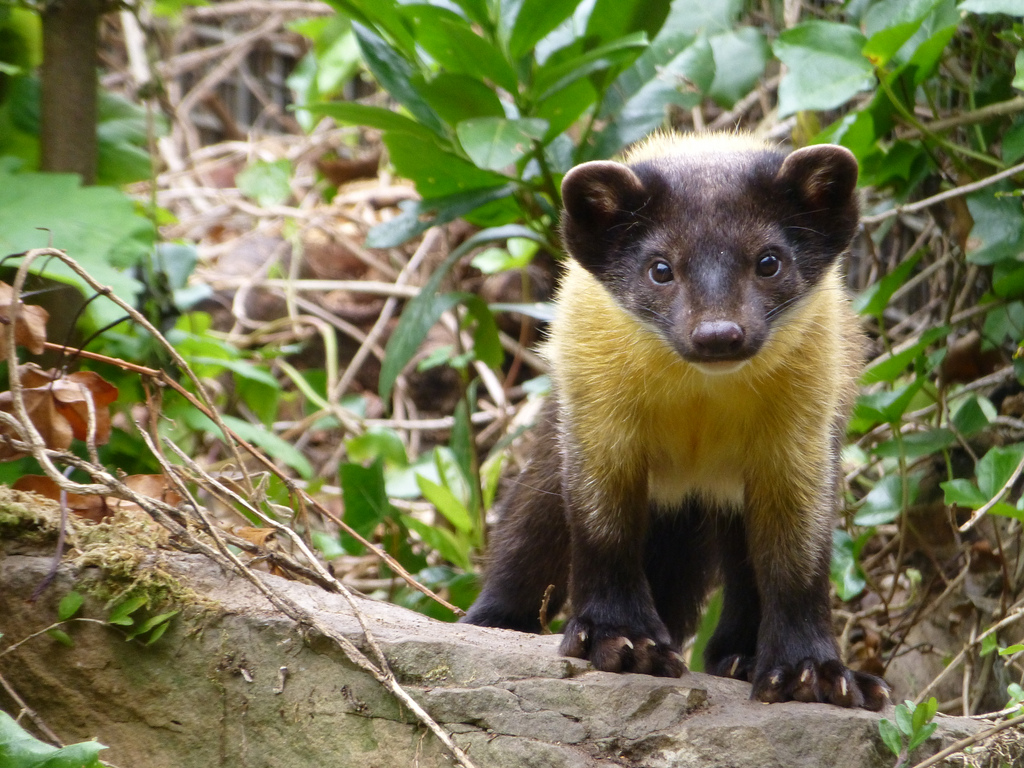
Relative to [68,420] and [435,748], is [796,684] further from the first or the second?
[68,420]

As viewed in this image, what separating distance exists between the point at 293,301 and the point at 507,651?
194 inches

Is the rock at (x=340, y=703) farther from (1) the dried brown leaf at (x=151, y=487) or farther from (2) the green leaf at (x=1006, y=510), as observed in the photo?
(2) the green leaf at (x=1006, y=510)

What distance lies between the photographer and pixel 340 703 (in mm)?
3215

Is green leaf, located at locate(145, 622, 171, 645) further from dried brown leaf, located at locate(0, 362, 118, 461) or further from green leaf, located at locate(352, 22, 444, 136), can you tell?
green leaf, located at locate(352, 22, 444, 136)

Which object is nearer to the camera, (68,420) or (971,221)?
(68,420)

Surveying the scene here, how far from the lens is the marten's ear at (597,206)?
12.0 feet

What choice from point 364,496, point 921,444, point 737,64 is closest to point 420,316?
point 364,496

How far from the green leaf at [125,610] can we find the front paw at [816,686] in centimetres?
196

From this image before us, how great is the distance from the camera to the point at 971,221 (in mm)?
4836

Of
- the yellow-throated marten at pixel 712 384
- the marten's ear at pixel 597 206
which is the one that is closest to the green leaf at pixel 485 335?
the yellow-throated marten at pixel 712 384

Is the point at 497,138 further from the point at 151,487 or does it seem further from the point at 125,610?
the point at 125,610

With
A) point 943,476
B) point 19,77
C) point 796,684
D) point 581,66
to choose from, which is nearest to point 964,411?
point 943,476

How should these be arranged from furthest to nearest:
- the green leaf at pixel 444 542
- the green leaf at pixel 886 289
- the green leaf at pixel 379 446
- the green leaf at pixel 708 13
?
the green leaf at pixel 379 446
the green leaf at pixel 444 542
the green leaf at pixel 708 13
the green leaf at pixel 886 289

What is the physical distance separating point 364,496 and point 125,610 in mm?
2103
